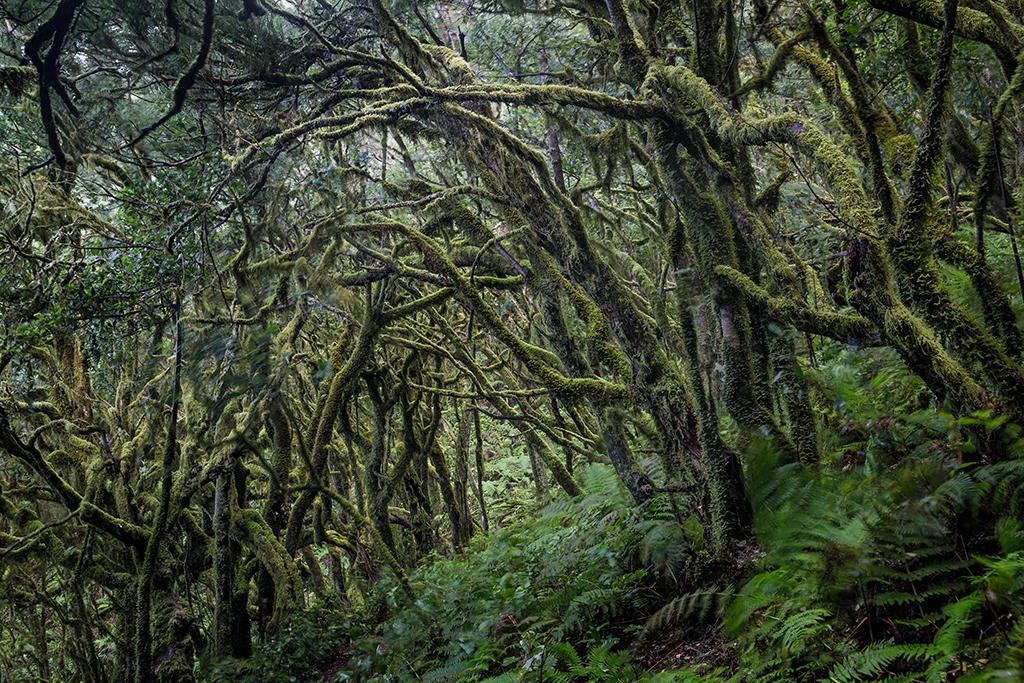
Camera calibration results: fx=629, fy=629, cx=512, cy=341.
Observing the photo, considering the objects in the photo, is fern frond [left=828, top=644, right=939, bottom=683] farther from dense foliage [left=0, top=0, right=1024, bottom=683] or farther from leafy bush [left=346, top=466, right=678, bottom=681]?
leafy bush [left=346, top=466, right=678, bottom=681]

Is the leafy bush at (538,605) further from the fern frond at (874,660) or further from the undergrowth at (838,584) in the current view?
the fern frond at (874,660)

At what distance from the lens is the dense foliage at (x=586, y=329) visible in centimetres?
289

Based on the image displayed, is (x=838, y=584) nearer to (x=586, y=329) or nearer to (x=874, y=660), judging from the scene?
(x=874, y=660)

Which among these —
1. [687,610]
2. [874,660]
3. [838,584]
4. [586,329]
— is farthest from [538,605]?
[874,660]

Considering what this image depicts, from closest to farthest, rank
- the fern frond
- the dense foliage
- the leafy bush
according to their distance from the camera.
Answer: the fern frond < the dense foliage < the leafy bush

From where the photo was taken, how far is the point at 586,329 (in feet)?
16.8

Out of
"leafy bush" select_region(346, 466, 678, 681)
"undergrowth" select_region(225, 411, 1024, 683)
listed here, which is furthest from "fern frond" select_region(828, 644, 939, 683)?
"leafy bush" select_region(346, 466, 678, 681)

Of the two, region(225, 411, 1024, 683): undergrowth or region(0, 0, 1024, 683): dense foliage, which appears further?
region(0, 0, 1024, 683): dense foliage

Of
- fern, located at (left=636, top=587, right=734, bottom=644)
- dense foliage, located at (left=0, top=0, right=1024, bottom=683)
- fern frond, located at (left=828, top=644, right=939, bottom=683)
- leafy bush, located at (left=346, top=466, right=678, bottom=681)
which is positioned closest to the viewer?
fern frond, located at (left=828, top=644, right=939, bottom=683)

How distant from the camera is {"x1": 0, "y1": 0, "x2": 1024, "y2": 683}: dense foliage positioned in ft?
9.48

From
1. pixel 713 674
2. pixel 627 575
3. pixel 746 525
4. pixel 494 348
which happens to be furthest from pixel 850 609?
pixel 494 348

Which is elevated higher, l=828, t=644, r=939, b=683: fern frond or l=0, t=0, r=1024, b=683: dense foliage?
l=0, t=0, r=1024, b=683: dense foliage

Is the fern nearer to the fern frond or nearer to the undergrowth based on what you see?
the undergrowth


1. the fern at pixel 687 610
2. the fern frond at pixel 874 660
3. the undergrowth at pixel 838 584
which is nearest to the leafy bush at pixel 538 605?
the undergrowth at pixel 838 584
